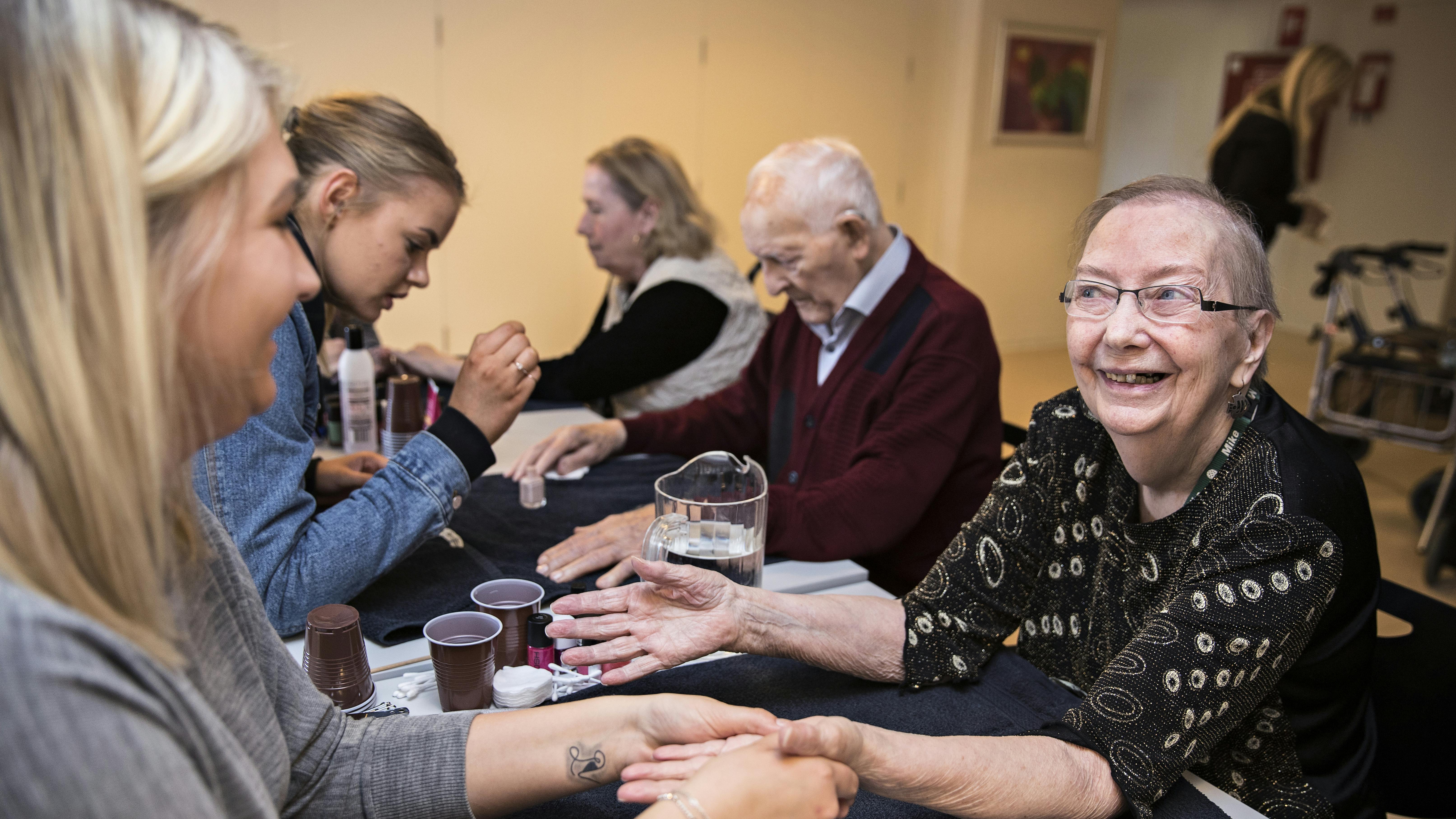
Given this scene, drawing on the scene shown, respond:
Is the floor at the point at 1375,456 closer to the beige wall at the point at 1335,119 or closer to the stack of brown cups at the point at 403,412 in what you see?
the beige wall at the point at 1335,119

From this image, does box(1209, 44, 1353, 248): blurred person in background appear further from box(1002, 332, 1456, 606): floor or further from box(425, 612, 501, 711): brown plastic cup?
box(425, 612, 501, 711): brown plastic cup

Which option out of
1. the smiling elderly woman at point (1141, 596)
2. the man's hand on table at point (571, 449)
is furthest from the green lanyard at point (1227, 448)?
the man's hand on table at point (571, 449)

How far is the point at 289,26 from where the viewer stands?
4473 mm

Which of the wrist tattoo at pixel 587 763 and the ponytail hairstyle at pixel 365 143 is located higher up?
the ponytail hairstyle at pixel 365 143

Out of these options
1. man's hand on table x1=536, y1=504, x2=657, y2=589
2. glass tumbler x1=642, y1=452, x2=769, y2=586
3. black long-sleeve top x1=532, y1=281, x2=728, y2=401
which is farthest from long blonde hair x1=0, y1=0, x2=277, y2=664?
black long-sleeve top x1=532, y1=281, x2=728, y2=401

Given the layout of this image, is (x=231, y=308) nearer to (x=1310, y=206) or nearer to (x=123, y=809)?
(x=123, y=809)

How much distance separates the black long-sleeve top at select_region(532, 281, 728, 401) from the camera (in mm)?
2928

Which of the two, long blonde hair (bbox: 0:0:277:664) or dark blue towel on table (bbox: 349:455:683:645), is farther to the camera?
dark blue towel on table (bbox: 349:455:683:645)

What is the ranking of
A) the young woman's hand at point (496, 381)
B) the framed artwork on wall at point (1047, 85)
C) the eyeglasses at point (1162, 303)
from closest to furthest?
the eyeglasses at point (1162, 303) < the young woman's hand at point (496, 381) < the framed artwork on wall at point (1047, 85)

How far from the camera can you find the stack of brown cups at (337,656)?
1106mm

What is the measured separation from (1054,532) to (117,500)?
3.88ft

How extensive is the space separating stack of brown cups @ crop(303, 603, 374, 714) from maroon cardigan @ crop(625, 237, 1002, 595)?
76 centimetres

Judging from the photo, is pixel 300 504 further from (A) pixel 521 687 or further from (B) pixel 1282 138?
(B) pixel 1282 138

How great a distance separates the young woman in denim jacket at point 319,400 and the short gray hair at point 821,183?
0.74 m
